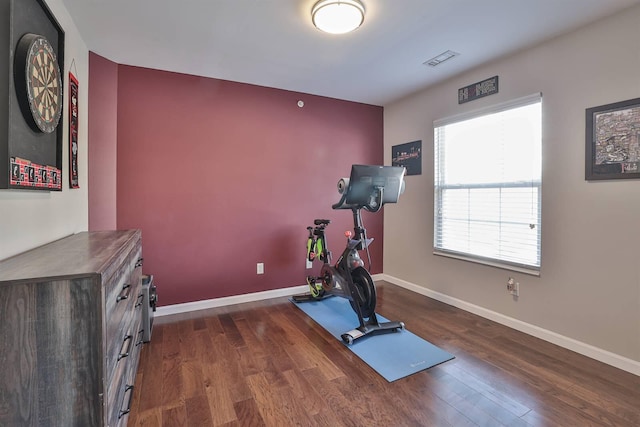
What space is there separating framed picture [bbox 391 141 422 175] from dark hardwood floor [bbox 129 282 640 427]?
6.26ft

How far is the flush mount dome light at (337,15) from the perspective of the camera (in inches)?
78.7

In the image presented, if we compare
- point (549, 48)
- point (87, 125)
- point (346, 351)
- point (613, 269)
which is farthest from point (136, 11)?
point (613, 269)

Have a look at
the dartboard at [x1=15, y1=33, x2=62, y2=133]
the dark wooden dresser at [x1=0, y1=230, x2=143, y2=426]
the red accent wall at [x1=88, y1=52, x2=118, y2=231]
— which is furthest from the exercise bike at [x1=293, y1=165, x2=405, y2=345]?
the red accent wall at [x1=88, y1=52, x2=118, y2=231]

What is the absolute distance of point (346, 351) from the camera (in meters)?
2.40

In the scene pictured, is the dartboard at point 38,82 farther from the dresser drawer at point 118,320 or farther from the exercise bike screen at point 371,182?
the exercise bike screen at point 371,182

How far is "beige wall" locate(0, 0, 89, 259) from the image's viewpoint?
4.50 ft

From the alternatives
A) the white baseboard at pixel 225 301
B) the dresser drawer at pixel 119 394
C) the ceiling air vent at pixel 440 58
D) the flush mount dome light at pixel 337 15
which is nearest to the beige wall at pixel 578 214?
the ceiling air vent at pixel 440 58

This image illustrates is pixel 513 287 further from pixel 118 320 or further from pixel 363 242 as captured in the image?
pixel 118 320

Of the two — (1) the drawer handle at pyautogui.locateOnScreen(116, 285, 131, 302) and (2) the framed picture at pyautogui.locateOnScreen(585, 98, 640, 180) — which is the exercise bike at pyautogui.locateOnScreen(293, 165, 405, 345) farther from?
(1) the drawer handle at pyautogui.locateOnScreen(116, 285, 131, 302)

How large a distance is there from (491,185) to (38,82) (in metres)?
3.37

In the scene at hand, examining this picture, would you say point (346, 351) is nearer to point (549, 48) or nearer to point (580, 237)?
point (580, 237)

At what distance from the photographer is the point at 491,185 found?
3.04 m

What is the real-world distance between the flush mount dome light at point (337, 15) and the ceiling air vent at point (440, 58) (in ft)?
3.31

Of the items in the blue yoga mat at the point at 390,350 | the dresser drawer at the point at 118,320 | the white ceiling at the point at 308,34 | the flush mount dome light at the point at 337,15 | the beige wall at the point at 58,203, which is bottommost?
the blue yoga mat at the point at 390,350
